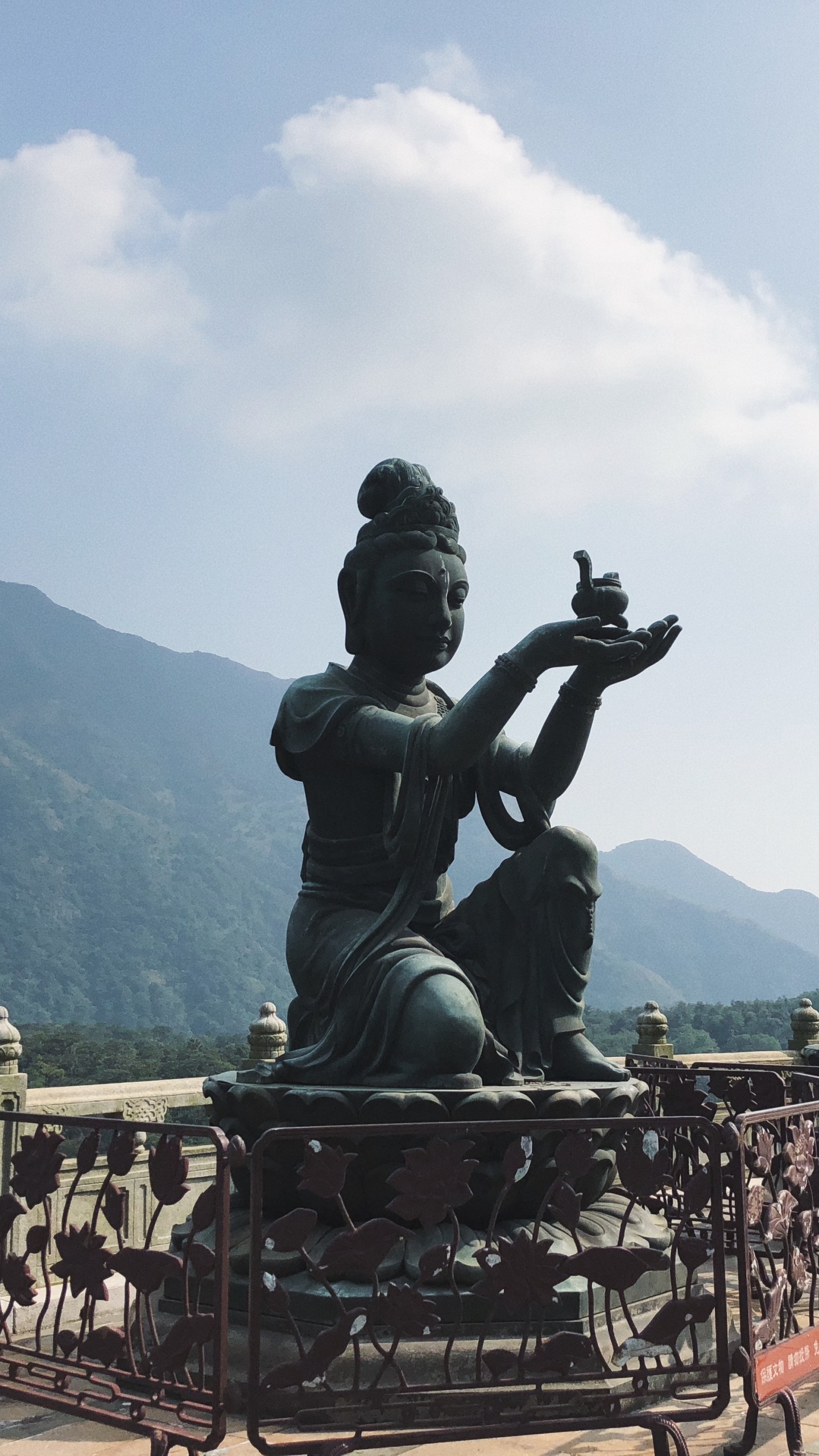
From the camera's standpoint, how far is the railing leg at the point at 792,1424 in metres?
3.20

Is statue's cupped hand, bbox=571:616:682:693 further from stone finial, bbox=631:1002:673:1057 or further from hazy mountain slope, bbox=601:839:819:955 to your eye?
hazy mountain slope, bbox=601:839:819:955

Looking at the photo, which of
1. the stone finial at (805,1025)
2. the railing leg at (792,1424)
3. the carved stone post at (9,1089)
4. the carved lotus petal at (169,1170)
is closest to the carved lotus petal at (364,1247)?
the carved lotus petal at (169,1170)

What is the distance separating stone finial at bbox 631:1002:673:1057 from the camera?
12.5 metres

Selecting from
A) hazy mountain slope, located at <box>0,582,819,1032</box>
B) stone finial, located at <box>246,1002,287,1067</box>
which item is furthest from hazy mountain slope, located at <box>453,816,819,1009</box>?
stone finial, located at <box>246,1002,287,1067</box>

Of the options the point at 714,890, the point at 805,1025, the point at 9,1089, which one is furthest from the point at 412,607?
the point at 714,890

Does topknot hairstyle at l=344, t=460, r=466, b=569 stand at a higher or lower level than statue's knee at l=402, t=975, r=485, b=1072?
higher

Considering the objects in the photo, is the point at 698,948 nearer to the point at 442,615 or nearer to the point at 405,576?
the point at 442,615

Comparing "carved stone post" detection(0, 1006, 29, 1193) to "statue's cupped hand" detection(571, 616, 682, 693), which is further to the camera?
"carved stone post" detection(0, 1006, 29, 1193)

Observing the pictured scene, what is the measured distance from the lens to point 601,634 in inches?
169

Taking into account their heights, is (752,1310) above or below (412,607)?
below

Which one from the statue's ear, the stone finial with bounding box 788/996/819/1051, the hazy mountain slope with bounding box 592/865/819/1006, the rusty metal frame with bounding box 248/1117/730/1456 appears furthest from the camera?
the hazy mountain slope with bounding box 592/865/819/1006

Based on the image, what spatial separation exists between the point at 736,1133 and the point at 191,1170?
7246mm

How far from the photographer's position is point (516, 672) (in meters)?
4.08

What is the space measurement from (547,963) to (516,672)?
111 centimetres
